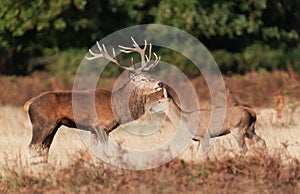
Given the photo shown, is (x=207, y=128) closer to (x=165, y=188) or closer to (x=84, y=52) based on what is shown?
(x=165, y=188)

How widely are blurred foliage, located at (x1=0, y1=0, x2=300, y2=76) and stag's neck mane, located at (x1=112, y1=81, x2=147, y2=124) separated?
960 cm

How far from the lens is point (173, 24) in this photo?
22609mm

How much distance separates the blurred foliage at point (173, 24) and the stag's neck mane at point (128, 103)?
31.5 ft

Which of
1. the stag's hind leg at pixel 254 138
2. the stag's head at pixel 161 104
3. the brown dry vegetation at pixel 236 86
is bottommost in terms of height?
the brown dry vegetation at pixel 236 86

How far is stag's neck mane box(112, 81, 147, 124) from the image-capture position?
1234 centimetres

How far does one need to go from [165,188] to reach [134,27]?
49.7 feet

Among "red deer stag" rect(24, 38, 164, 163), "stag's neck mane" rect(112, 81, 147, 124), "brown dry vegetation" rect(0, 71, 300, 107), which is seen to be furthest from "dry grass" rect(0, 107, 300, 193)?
"brown dry vegetation" rect(0, 71, 300, 107)

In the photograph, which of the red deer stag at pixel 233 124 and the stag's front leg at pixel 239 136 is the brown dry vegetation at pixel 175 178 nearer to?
the stag's front leg at pixel 239 136

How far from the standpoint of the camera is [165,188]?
9.24 metres

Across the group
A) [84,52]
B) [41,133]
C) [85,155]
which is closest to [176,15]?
[84,52]

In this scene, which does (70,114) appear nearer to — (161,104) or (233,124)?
(161,104)

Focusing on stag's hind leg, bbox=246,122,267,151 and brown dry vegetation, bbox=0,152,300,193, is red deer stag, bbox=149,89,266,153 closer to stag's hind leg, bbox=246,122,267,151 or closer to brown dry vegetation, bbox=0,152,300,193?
stag's hind leg, bbox=246,122,267,151

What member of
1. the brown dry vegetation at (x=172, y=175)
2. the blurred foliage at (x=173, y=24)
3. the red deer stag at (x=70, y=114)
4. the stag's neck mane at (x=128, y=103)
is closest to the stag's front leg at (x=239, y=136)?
the brown dry vegetation at (x=172, y=175)

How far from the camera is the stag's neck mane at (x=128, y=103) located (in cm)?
1234
